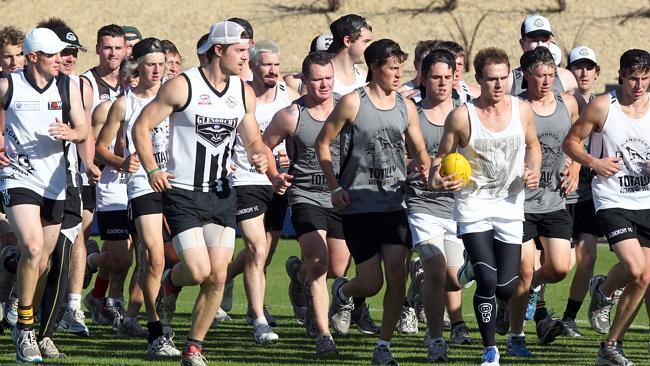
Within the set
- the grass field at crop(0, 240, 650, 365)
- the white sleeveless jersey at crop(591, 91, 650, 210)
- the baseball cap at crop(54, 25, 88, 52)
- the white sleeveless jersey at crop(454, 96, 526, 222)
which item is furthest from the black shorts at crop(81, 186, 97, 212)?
the white sleeveless jersey at crop(591, 91, 650, 210)

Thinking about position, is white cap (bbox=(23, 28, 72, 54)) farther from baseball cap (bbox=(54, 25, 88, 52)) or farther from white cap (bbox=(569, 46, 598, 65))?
white cap (bbox=(569, 46, 598, 65))

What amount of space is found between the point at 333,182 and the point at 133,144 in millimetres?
1802

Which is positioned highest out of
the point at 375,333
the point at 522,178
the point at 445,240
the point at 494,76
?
the point at 494,76

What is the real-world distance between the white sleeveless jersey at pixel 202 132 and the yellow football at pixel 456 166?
1.44 meters

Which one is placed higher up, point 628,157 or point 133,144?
point 628,157

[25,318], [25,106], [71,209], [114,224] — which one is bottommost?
[25,318]

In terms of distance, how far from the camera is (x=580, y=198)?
13141 mm

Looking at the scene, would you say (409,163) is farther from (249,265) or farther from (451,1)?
(451,1)

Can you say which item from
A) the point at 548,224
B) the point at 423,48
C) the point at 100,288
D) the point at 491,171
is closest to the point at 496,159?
the point at 491,171

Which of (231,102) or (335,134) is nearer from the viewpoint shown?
(231,102)

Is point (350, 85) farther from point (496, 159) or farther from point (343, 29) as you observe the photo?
point (496, 159)

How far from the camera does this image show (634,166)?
34.5 ft

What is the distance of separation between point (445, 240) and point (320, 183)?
1.12 meters

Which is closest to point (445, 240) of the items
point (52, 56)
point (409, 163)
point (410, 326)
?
point (409, 163)
